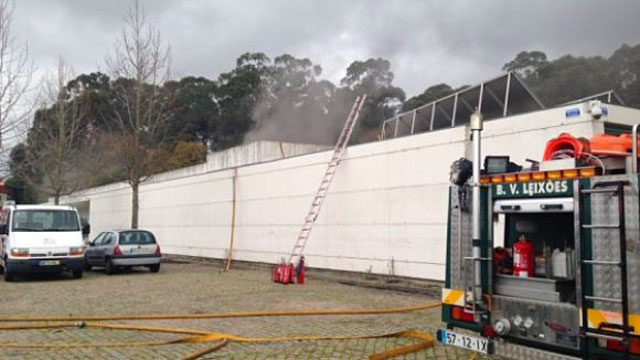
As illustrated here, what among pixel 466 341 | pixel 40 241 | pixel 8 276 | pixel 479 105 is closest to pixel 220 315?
pixel 466 341

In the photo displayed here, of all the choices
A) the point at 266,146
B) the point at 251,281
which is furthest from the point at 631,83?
the point at 251,281

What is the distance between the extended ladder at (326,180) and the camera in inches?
651

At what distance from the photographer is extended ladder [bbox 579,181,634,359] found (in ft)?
13.9

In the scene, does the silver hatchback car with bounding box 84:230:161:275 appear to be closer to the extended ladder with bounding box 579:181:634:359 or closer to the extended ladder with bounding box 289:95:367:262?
the extended ladder with bounding box 289:95:367:262

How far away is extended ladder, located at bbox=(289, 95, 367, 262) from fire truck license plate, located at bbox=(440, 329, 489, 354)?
1103cm

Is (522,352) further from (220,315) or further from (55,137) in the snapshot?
(55,137)

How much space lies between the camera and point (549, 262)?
199 inches

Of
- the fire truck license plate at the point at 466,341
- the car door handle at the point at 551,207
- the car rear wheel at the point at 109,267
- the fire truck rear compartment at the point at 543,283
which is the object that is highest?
the car door handle at the point at 551,207

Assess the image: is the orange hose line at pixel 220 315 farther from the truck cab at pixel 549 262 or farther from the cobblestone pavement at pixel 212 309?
the truck cab at pixel 549 262

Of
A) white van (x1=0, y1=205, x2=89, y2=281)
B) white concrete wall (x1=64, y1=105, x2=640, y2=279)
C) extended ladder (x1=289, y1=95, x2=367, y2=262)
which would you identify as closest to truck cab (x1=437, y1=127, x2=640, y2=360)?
white concrete wall (x1=64, y1=105, x2=640, y2=279)

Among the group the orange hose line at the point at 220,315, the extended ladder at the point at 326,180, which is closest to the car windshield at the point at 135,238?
the extended ladder at the point at 326,180

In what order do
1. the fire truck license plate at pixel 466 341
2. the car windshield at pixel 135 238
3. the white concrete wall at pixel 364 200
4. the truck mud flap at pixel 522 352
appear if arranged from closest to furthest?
the truck mud flap at pixel 522 352 → the fire truck license plate at pixel 466 341 → the white concrete wall at pixel 364 200 → the car windshield at pixel 135 238

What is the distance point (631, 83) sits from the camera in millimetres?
26062

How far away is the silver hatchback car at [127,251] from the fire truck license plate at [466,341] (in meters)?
14.3
